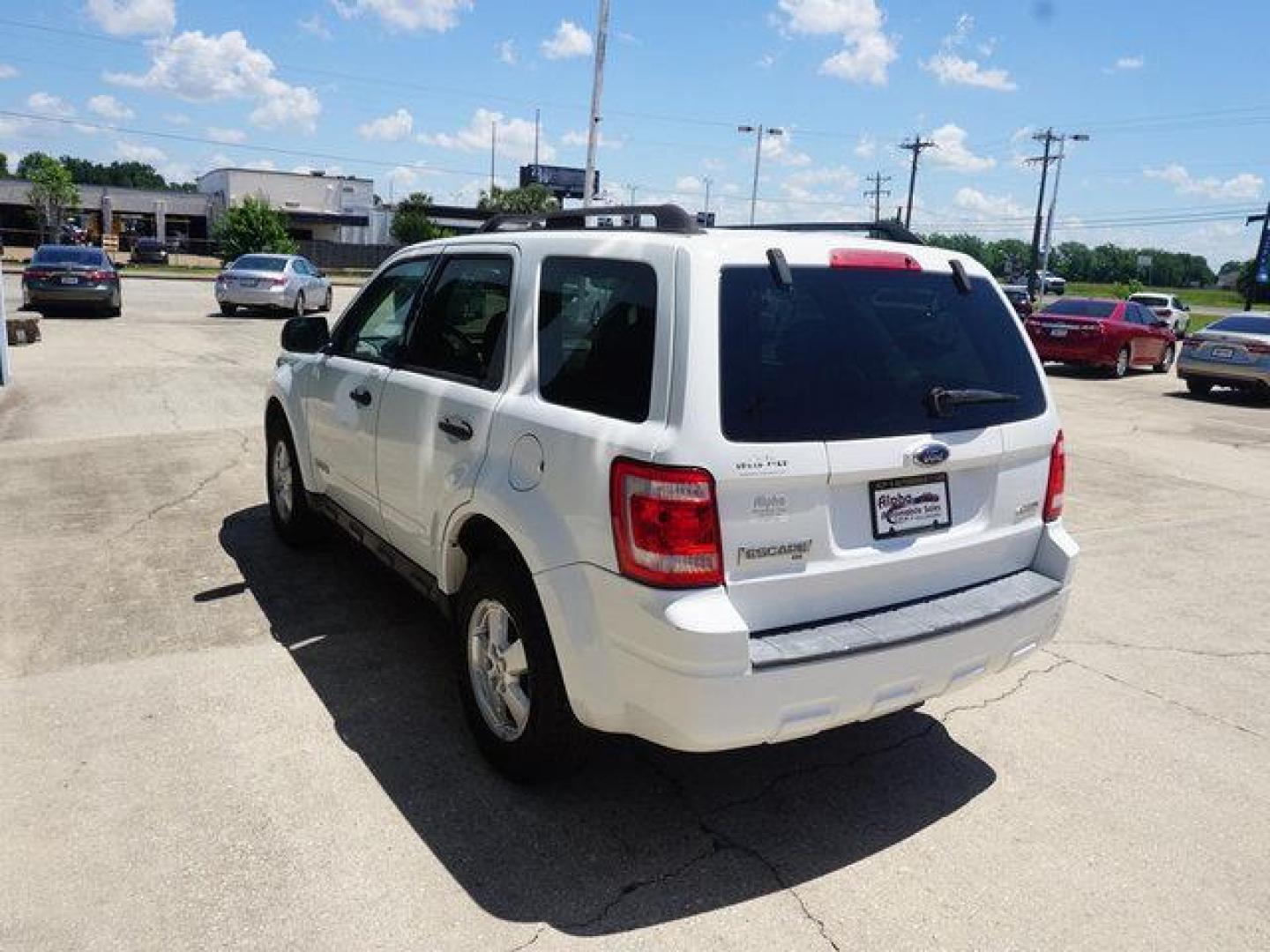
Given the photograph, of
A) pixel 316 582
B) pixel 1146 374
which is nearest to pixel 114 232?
pixel 1146 374

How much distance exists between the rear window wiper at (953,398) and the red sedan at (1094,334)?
16554mm

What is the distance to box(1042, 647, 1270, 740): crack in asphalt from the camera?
404cm

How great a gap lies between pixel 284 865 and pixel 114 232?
83700mm

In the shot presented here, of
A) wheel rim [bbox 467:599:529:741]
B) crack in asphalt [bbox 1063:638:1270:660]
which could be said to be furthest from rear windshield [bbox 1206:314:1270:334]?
wheel rim [bbox 467:599:529:741]

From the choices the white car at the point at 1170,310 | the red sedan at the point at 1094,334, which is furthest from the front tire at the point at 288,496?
the white car at the point at 1170,310

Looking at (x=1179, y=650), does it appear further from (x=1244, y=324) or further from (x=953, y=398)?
(x=1244, y=324)

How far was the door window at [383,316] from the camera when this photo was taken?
14.0ft

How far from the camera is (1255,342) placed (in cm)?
1659

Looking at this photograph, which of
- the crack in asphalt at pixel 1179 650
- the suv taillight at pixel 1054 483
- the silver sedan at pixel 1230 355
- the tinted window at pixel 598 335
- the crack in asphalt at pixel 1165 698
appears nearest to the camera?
the tinted window at pixel 598 335

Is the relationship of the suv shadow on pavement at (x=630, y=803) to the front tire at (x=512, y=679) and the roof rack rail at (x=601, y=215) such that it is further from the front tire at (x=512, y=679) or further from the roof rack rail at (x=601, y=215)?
the roof rack rail at (x=601, y=215)

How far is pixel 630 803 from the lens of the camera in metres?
3.28

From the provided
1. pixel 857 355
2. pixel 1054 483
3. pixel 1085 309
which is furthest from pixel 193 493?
pixel 1085 309

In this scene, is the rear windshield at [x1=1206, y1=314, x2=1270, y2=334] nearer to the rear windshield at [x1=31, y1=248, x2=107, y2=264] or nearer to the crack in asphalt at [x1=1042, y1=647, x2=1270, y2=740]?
the crack in asphalt at [x1=1042, y1=647, x2=1270, y2=740]

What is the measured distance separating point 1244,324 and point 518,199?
6034 cm
